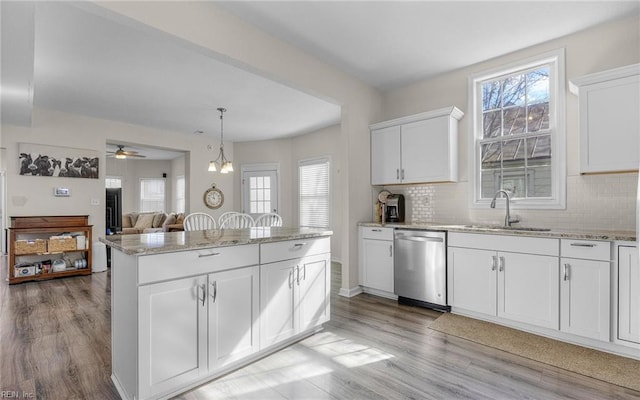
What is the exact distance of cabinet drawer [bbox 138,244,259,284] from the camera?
65.0 inches

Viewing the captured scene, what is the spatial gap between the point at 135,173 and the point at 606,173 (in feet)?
35.2

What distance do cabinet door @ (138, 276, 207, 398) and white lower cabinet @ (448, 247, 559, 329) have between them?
2.40 m

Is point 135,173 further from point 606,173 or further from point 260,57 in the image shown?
point 606,173

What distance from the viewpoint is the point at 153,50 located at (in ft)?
9.76

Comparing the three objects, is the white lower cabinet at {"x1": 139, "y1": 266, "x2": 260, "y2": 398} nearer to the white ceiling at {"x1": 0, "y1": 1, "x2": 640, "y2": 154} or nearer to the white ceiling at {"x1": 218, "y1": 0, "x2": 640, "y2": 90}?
the white ceiling at {"x1": 0, "y1": 1, "x2": 640, "y2": 154}

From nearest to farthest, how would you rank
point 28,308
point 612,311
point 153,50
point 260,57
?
point 612,311, point 260,57, point 153,50, point 28,308

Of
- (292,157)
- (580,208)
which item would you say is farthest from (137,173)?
(580,208)

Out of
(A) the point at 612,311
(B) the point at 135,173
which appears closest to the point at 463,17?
(A) the point at 612,311

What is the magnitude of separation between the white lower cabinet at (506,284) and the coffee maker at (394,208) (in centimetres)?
94

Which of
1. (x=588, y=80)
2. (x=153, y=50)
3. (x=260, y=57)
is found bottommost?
(x=588, y=80)

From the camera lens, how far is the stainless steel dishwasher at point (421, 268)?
10.3ft

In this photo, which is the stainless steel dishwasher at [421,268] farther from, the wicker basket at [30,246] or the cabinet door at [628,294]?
the wicker basket at [30,246]

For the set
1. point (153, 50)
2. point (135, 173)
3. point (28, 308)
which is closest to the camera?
point (153, 50)

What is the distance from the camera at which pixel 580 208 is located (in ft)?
9.29
